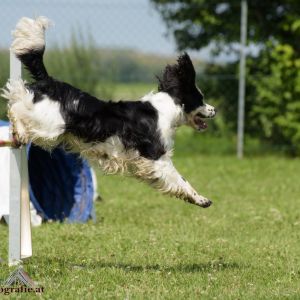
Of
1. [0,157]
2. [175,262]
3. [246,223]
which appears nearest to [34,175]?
[0,157]

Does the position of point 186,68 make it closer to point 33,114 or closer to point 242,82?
point 33,114

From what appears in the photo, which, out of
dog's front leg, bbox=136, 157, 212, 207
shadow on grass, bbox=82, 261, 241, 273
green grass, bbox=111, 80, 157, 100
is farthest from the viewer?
green grass, bbox=111, 80, 157, 100

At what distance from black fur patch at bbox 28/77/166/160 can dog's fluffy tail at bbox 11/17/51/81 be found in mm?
135

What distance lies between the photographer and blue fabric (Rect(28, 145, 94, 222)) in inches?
340

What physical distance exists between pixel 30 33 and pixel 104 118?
2.53ft

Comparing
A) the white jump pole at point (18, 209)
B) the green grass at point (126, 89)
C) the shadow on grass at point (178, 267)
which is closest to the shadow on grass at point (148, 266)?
the shadow on grass at point (178, 267)

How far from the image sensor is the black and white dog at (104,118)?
209 inches

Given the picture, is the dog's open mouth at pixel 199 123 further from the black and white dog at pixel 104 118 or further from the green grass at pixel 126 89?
the green grass at pixel 126 89

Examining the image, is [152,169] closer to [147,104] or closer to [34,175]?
[147,104]

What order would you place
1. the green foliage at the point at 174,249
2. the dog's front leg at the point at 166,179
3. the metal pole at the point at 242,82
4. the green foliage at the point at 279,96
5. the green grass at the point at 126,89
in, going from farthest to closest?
the green grass at the point at 126,89
the green foliage at the point at 279,96
the metal pole at the point at 242,82
the dog's front leg at the point at 166,179
the green foliage at the point at 174,249

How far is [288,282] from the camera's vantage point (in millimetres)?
5445

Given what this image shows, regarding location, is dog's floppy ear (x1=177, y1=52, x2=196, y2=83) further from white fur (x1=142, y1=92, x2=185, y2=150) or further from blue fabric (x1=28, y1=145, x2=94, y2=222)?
blue fabric (x1=28, y1=145, x2=94, y2=222)

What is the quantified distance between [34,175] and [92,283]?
3938 millimetres

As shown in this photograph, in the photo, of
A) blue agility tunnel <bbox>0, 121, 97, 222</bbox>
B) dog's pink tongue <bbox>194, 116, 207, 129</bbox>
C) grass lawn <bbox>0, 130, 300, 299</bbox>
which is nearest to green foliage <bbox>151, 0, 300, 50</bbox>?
grass lawn <bbox>0, 130, 300, 299</bbox>
